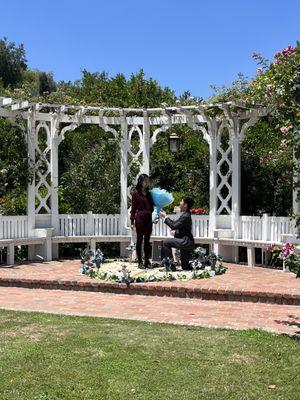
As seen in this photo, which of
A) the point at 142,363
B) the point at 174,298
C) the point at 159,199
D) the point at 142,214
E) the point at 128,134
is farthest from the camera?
the point at 128,134

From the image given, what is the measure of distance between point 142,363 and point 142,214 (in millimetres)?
6416

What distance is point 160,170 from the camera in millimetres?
17734

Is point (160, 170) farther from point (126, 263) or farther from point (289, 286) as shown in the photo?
point (289, 286)

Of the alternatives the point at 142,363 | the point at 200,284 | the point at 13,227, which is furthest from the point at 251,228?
the point at 142,363

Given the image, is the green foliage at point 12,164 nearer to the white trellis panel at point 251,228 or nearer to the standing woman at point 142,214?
the standing woman at point 142,214

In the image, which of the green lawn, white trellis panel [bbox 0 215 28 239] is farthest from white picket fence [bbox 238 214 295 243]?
the green lawn

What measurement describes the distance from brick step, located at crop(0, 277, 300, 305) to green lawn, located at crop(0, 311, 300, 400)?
2.22 meters

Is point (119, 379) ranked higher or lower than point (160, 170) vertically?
lower

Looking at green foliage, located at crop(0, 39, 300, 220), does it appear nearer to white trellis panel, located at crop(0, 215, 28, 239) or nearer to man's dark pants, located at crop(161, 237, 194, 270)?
white trellis panel, located at crop(0, 215, 28, 239)

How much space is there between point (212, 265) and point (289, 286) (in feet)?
6.13

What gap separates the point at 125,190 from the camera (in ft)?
46.8

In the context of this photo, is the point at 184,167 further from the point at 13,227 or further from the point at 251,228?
the point at 13,227

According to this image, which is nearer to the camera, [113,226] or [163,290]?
[163,290]

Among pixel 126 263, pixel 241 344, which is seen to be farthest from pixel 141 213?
pixel 241 344
